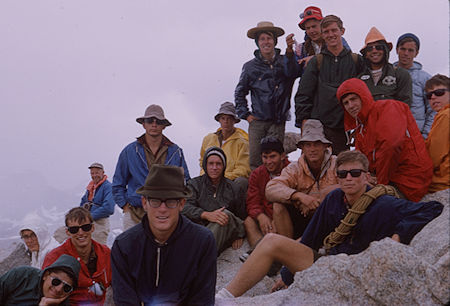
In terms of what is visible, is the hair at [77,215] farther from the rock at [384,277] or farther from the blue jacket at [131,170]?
the rock at [384,277]

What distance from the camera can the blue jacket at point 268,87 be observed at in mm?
8289

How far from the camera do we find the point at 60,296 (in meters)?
4.89

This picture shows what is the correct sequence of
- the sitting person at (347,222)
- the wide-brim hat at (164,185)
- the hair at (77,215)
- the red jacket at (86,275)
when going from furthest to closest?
the hair at (77,215) < the red jacket at (86,275) < the sitting person at (347,222) < the wide-brim hat at (164,185)

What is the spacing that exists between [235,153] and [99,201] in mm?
4391

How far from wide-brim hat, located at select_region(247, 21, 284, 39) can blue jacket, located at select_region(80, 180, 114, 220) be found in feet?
18.8

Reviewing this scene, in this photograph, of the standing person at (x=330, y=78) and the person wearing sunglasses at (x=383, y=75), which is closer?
the person wearing sunglasses at (x=383, y=75)

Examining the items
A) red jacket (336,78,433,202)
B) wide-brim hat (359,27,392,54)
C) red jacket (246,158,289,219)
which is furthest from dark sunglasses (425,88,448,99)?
red jacket (246,158,289,219)

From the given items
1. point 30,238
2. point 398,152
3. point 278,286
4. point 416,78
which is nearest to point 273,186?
point 278,286

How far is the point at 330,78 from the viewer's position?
278 inches

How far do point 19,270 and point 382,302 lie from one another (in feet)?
15.7

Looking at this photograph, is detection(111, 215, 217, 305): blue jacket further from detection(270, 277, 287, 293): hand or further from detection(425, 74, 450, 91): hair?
detection(425, 74, 450, 91): hair

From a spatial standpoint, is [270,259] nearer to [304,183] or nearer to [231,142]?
[304,183]

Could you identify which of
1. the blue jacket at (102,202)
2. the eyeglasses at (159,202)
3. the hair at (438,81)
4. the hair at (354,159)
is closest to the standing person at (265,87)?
the hair at (438,81)

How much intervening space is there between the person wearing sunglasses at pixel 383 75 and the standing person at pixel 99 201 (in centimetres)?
737
